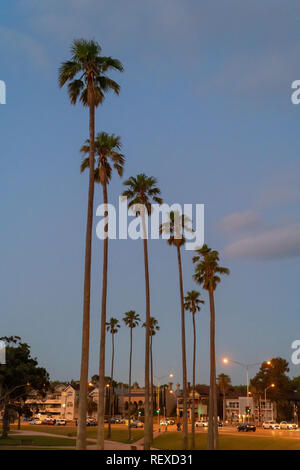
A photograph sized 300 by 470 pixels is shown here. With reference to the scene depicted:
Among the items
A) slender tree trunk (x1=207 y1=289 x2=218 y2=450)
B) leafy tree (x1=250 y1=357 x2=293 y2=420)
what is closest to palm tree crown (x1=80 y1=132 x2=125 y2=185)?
slender tree trunk (x1=207 y1=289 x2=218 y2=450)

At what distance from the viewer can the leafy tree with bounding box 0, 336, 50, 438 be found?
87.6 meters

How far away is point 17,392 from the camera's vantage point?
300 ft

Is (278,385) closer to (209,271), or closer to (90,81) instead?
(209,271)

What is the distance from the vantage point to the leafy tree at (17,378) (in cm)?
8762

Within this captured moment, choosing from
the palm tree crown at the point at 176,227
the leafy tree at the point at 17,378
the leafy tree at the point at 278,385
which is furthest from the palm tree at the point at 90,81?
the leafy tree at the point at 278,385

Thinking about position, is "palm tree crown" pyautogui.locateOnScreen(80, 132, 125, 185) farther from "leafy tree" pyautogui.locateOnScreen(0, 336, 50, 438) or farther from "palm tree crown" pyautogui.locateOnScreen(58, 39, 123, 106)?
"leafy tree" pyautogui.locateOnScreen(0, 336, 50, 438)

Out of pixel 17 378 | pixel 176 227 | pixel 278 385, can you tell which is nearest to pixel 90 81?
pixel 176 227

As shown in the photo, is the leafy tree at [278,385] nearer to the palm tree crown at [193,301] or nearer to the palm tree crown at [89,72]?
the palm tree crown at [193,301]

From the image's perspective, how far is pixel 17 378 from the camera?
290ft

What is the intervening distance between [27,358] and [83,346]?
216ft

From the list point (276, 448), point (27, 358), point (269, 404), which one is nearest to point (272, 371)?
point (269, 404)

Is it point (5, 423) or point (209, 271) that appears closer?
point (209, 271)

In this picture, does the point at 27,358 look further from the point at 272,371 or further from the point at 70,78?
the point at 272,371

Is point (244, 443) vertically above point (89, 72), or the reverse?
point (89, 72)
